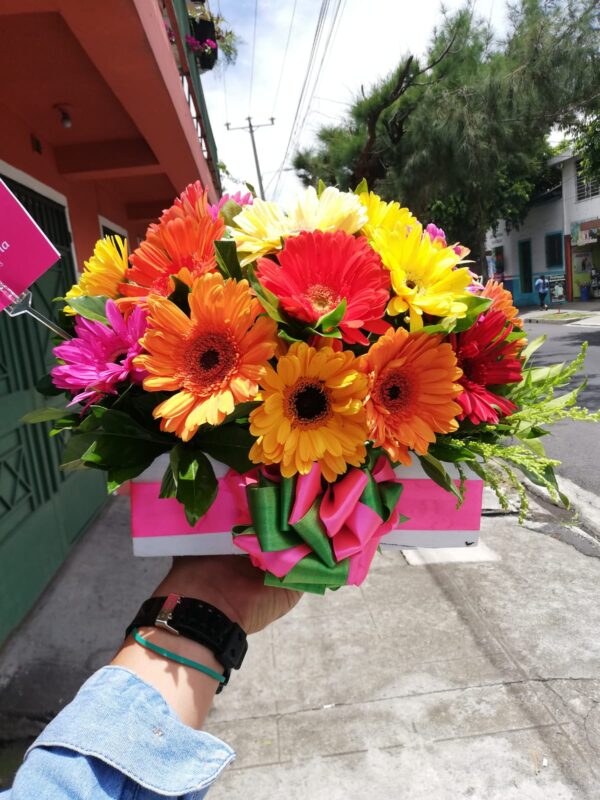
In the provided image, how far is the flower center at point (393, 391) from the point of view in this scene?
94 cm

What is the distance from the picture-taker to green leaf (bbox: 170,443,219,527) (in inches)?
37.3

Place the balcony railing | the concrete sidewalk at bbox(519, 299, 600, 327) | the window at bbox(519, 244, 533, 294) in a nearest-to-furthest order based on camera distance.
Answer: the balcony railing → the concrete sidewalk at bbox(519, 299, 600, 327) → the window at bbox(519, 244, 533, 294)

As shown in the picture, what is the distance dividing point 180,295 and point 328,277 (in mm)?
247

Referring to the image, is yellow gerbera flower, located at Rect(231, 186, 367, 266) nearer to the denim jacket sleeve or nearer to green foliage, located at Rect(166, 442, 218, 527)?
green foliage, located at Rect(166, 442, 218, 527)

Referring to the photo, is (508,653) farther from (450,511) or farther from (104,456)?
(104,456)

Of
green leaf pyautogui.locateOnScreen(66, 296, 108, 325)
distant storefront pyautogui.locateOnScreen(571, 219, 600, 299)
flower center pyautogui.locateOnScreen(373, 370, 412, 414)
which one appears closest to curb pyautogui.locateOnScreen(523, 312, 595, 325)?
distant storefront pyautogui.locateOnScreen(571, 219, 600, 299)

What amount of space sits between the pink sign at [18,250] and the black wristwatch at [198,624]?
600 millimetres

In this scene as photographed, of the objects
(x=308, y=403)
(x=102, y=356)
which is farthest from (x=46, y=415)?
(x=308, y=403)

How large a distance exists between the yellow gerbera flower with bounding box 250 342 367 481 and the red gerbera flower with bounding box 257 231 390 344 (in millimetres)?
61

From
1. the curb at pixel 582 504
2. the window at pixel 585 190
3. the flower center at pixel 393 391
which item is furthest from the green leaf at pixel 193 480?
the window at pixel 585 190

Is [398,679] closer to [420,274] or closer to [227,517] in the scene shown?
[227,517]

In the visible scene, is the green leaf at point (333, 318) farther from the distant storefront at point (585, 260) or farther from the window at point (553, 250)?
the window at point (553, 250)

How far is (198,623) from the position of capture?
102cm

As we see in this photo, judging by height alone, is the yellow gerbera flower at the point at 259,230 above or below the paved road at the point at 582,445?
above
